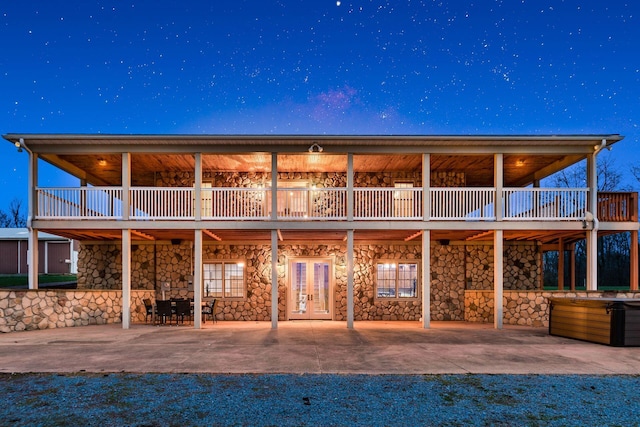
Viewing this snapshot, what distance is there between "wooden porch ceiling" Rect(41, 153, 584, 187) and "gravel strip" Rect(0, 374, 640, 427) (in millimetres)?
8308

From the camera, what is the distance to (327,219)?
13367 millimetres

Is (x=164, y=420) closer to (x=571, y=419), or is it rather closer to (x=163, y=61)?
(x=571, y=419)

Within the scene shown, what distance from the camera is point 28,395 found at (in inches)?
227

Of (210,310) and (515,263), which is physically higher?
(515,263)

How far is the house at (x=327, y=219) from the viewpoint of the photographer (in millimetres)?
13219

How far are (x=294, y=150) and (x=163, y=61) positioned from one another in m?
55.1

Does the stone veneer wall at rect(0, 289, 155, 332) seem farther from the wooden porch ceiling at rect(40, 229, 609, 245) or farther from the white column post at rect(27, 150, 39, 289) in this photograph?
the wooden porch ceiling at rect(40, 229, 609, 245)

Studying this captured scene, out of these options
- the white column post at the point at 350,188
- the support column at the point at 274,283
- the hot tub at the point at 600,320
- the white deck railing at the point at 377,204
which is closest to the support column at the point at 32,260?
the support column at the point at 274,283

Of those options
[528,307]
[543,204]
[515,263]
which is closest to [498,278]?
[528,307]

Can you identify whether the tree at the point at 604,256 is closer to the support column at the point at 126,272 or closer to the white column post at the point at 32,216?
the support column at the point at 126,272

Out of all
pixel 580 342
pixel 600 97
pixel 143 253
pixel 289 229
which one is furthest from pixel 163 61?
pixel 600 97

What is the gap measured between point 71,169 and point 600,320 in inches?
642

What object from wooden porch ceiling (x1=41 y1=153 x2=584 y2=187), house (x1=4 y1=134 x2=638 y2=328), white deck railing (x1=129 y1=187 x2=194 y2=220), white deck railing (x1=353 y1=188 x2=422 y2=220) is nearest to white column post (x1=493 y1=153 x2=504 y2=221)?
house (x1=4 y1=134 x2=638 y2=328)

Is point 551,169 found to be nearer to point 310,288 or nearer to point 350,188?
point 350,188
